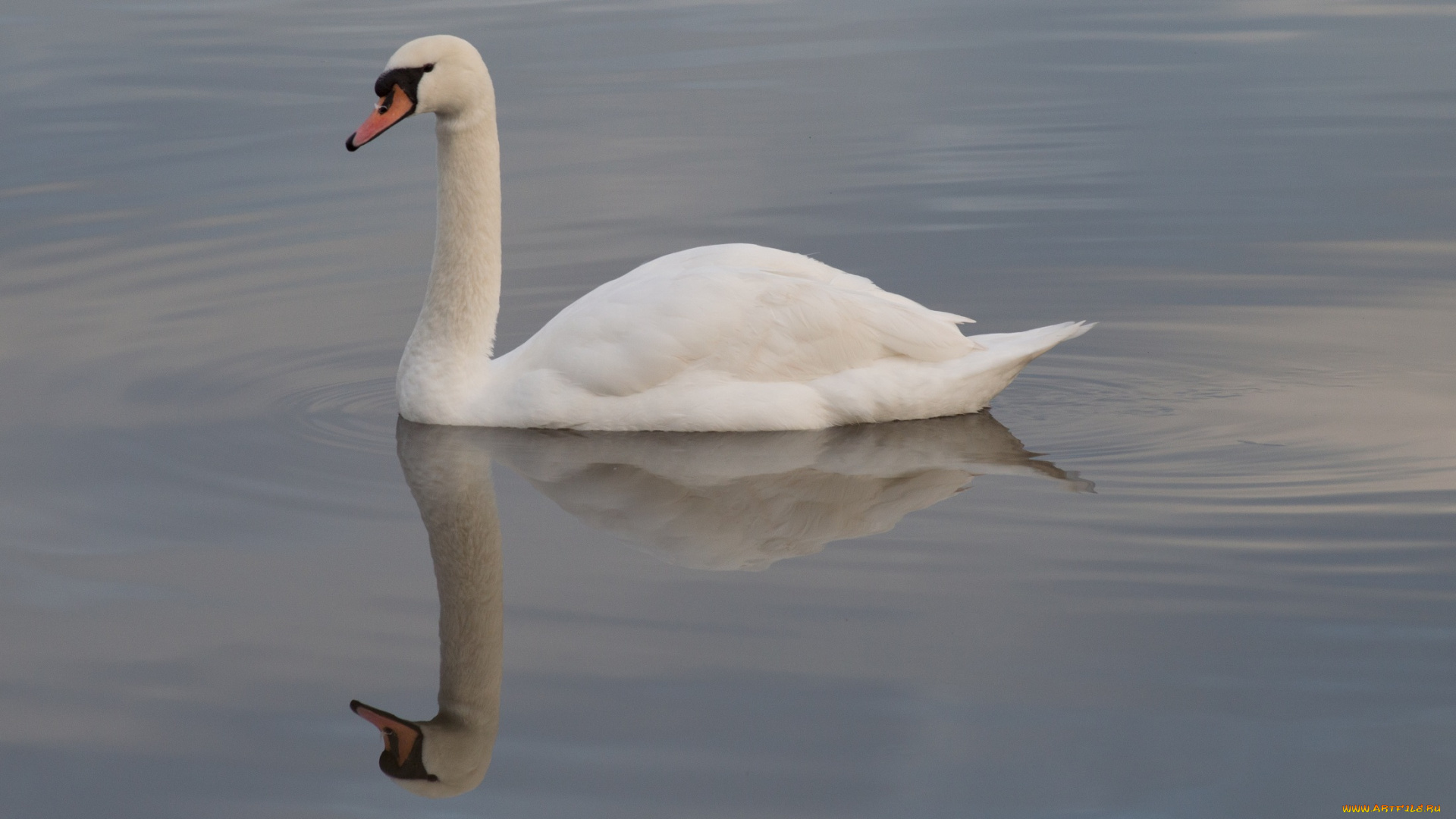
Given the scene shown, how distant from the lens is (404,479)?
25.7 ft

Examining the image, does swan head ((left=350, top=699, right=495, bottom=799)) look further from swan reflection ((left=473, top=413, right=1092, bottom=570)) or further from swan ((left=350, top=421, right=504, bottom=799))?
swan reflection ((left=473, top=413, right=1092, bottom=570))

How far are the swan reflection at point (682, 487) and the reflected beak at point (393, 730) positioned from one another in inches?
2.1

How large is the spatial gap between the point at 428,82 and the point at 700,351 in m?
1.75

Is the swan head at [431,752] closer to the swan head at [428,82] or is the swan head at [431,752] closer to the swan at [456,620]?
the swan at [456,620]

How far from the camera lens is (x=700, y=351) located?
8.15 m

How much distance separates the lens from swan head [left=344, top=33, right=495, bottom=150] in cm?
826

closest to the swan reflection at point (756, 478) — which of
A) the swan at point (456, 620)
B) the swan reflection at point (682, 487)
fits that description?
the swan reflection at point (682, 487)

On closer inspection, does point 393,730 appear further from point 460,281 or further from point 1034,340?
point 1034,340

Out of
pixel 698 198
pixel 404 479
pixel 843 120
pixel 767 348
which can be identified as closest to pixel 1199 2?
pixel 843 120

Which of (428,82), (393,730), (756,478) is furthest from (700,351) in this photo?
(393,730)

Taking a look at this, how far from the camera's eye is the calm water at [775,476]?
530 cm

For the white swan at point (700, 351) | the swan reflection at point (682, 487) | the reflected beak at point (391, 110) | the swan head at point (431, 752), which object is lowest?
the swan head at point (431, 752)

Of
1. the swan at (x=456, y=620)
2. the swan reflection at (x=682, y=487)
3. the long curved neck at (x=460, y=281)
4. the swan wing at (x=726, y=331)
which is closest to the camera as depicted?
the swan at (x=456, y=620)

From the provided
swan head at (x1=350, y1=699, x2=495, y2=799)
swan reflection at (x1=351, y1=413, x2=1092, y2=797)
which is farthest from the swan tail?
swan head at (x1=350, y1=699, x2=495, y2=799)
